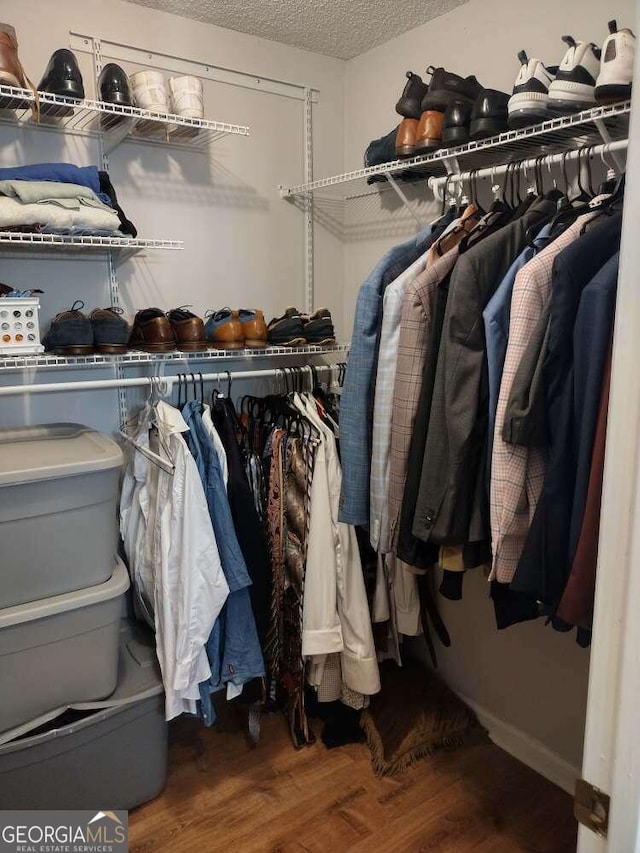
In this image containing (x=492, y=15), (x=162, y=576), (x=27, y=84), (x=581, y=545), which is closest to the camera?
(x=581, y=545)

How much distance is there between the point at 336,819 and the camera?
1.70m

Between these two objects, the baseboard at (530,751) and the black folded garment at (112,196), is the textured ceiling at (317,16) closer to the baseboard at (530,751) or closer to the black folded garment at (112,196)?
the black folded garment at (112,196)

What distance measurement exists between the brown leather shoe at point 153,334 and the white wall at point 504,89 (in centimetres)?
90

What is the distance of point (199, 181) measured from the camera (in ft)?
6.93

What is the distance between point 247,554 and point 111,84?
4.38 feet

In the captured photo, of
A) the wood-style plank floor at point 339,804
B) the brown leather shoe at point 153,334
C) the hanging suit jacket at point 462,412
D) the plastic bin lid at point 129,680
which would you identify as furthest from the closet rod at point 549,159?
the wood-style plank floor at point 339,804

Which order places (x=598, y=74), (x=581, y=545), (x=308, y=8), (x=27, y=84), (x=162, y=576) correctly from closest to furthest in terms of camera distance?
(x=581, y=545), (x=598, y=74), (x=27, y=84), (x=162, y=576), (x=308, y=8)

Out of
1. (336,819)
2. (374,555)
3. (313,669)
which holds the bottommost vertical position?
(336,819)

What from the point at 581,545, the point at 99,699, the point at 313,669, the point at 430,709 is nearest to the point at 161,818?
the point at 99,699

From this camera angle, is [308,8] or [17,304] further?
[308,8]

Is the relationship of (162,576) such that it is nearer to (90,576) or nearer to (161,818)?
(90,576)

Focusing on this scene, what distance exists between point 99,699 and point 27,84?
1.55 meters

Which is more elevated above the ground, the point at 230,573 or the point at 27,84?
the point at 27,84

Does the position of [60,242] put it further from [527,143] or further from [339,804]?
[339,804]
